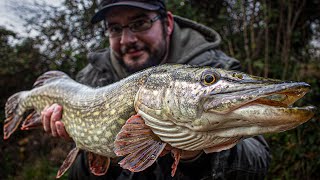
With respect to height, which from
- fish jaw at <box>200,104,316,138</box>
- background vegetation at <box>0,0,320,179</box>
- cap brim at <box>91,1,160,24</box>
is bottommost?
background vegetation at <box>0,0,320,179</box>

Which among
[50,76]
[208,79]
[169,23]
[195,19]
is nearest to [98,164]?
[50,76]

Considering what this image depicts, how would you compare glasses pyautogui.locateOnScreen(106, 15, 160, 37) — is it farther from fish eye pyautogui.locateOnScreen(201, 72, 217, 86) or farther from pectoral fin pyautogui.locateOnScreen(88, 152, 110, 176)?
fish eye pyautogui.locateOnScreen(201, 72, 217, 86)

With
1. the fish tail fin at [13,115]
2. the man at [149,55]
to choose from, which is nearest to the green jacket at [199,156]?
the man at [149,55]

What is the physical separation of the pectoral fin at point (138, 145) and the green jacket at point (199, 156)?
373mm

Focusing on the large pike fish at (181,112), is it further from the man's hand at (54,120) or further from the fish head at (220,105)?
the man's hand at (54,120)

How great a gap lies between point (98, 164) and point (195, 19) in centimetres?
343

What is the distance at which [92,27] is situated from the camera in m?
5.27

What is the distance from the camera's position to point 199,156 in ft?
4.87

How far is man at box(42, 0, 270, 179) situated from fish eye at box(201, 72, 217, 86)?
670 mm

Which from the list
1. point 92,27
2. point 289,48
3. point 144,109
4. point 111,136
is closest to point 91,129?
point 111,136

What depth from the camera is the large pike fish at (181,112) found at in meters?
0.91

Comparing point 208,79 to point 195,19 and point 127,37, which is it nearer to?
point 127,37

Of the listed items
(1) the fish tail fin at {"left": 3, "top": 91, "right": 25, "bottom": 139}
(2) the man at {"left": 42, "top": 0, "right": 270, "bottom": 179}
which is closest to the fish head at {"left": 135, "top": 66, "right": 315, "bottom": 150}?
(2) the man at {"left": 42, "top": 0, "right": 270, "bottom": 179}

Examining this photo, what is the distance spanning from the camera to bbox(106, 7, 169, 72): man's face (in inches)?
85.1
